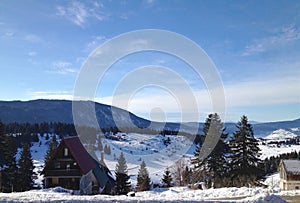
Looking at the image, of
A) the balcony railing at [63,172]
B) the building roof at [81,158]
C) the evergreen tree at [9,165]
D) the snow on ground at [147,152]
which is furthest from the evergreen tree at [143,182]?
the snow on ground at [147,152]

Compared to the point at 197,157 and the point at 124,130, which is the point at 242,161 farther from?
the point at 124,130

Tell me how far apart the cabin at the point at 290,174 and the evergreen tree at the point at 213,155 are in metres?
14.5

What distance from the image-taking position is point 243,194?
17984 millimetres

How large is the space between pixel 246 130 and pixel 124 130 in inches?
4775

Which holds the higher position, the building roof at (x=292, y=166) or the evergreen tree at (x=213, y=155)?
the evergreen tree at (x=213, y=155)

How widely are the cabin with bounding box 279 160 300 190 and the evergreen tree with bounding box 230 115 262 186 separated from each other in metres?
12.5

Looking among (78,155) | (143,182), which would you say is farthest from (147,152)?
(78,155)

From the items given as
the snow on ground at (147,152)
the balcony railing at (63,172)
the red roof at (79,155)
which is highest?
the red roof at (79,155)

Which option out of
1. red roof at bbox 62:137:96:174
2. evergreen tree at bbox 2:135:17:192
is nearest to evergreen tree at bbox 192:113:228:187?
red roof at bbox 62:137:96:174

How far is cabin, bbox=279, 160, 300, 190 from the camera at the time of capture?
42031 mm

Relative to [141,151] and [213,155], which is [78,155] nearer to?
[213,155]

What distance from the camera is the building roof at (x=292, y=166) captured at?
43.7 metres

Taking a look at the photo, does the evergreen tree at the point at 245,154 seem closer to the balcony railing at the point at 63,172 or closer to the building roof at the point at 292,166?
the building roof at the point at 292,166

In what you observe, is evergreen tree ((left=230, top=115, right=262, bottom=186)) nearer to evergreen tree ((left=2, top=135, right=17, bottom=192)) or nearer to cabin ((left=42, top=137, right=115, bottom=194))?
cabin ((left=42, top=137, right=115, bottom=194))
